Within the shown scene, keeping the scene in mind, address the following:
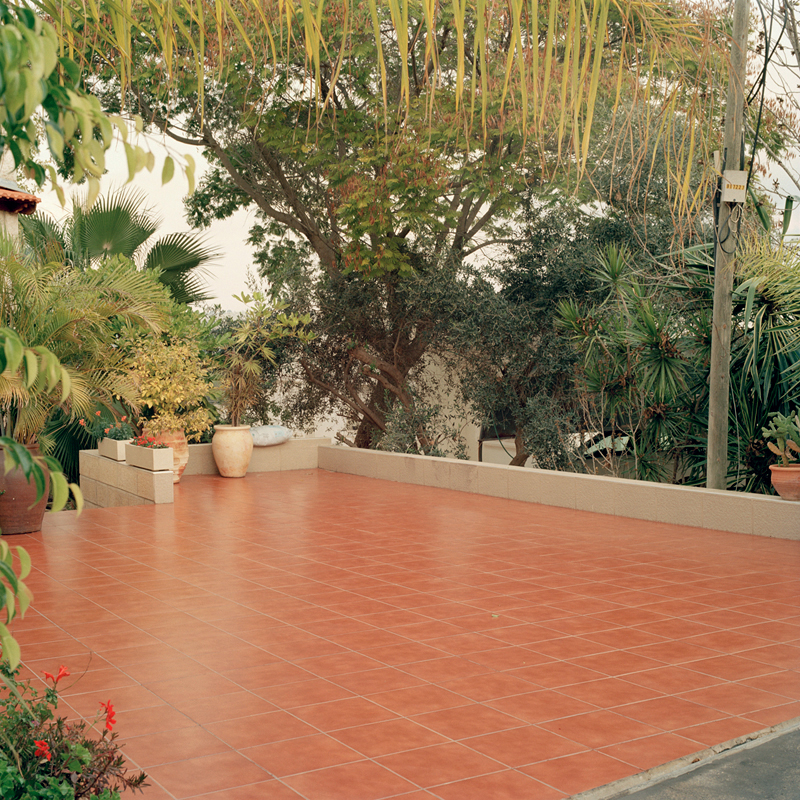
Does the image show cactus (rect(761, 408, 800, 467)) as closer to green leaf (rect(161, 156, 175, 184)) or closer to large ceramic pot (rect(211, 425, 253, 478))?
large ceramic pot (rect(211, 425, 253, 478))

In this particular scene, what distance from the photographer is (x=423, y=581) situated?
7.38 meters

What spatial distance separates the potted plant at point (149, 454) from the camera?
11586mm

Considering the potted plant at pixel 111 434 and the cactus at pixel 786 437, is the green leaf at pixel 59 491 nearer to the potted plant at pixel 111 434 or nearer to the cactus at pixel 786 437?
the cactus at pixel 786 437

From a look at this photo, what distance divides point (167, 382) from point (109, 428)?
1108 millimetres

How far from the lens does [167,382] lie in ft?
42.4

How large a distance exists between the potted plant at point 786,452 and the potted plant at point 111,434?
26.8 ft

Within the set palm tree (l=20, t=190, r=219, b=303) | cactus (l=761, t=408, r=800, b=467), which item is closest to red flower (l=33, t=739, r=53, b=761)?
cactus (l=761, t=408, r=800, b=467)

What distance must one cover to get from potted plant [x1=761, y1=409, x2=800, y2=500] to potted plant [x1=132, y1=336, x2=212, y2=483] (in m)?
7.58

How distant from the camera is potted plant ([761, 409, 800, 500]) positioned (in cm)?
877

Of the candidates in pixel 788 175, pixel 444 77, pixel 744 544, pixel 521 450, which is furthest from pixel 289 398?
pixel 744 544

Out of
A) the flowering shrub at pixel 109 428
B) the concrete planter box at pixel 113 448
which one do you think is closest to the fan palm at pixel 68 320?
the concrete planter box at pixel 113 448

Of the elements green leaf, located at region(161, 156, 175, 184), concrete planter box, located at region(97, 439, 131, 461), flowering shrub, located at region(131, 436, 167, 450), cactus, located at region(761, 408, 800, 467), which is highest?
green leaf, located at region(161, 156, 175, 184)

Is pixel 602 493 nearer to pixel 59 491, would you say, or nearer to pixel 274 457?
pixel 274 457

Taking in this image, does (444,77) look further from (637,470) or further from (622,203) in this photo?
(637,470)
